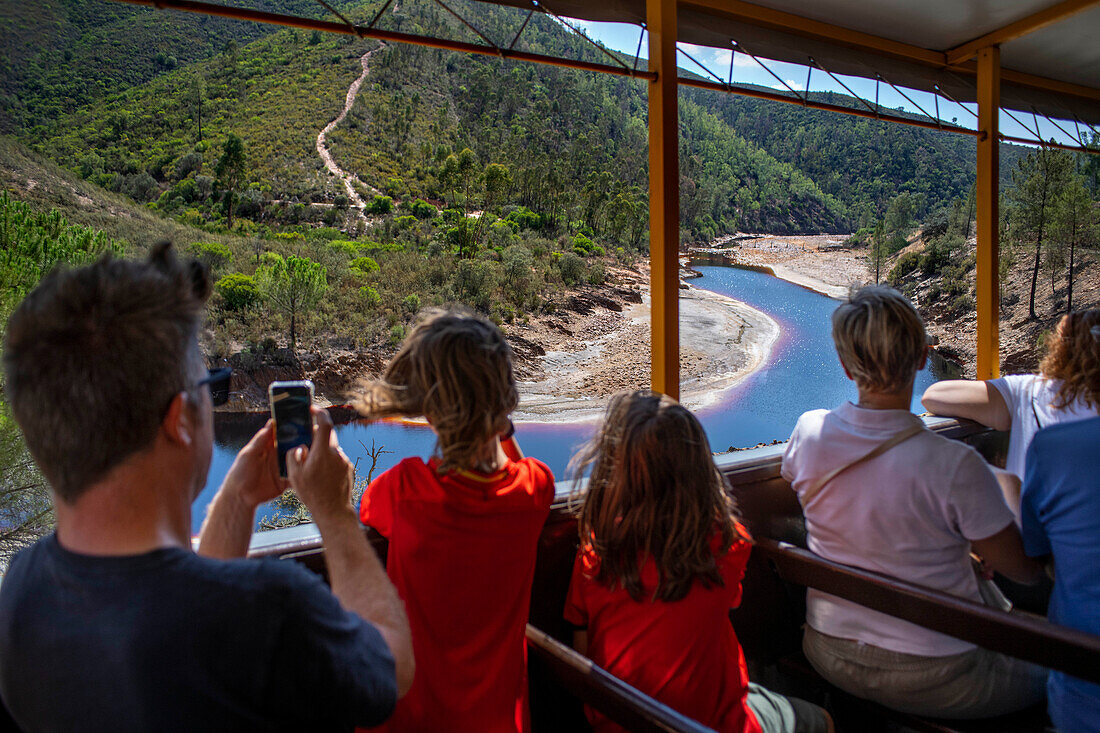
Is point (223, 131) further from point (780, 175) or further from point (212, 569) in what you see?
point (212, 569)

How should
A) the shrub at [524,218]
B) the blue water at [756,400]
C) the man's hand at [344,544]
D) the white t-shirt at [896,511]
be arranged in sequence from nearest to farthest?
1. the man's hand at [344,544]
2. the white t-shirt at [896,511]
3. the blue water at [756,400]
4. the shrub at [524,218]

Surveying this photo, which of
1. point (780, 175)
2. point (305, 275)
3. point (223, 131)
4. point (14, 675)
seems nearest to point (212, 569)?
point (14, 675)

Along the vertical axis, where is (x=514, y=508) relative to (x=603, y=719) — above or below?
above

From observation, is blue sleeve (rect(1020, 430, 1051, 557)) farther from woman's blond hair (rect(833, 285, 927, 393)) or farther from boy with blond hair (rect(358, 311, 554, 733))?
boy with blond hair (rect(358, 311, 554, 733))

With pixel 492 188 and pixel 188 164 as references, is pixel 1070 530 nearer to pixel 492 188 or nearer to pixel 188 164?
pixel 492 188

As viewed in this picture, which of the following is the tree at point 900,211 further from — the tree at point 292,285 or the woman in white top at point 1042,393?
the tree at point 292,285

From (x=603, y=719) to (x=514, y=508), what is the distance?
38cm

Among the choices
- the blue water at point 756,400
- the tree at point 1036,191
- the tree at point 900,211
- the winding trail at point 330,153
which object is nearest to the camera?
the tree at point 900,211

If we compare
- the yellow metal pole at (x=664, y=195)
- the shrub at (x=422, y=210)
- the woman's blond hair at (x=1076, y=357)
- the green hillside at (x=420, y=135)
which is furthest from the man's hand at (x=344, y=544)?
the shrub at (x=422, y=210)

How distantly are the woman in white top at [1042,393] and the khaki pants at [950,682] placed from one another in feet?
1.56

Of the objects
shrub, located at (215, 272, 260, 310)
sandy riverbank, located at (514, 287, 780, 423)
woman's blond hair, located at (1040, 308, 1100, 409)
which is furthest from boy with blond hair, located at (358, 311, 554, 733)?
shrub, located at (215, 272, 260, 310)

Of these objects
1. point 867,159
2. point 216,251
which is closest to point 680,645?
point 867,159

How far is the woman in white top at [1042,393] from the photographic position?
4.37 feet

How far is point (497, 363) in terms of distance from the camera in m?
1.03
